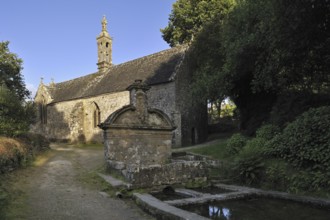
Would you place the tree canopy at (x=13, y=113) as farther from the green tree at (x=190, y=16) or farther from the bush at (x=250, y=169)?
the green tree at (x=190, y=16)

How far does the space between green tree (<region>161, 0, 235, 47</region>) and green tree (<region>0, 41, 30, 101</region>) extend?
15827 mm

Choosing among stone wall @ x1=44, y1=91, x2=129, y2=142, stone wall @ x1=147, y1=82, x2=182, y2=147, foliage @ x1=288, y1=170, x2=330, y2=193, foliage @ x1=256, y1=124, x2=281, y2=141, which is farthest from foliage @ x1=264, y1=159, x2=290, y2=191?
stone wall @ x1=44, y1=91, x2=129, y2=142

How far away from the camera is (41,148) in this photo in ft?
67.1

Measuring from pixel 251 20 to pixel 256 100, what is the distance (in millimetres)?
5168

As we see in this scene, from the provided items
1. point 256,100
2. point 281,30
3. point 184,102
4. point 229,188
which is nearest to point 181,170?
point 229,188

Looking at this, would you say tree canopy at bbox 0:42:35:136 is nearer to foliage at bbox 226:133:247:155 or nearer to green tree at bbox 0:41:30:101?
foliage at bbox 226:133:247:155

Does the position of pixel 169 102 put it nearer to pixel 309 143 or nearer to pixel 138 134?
pixel 138 134

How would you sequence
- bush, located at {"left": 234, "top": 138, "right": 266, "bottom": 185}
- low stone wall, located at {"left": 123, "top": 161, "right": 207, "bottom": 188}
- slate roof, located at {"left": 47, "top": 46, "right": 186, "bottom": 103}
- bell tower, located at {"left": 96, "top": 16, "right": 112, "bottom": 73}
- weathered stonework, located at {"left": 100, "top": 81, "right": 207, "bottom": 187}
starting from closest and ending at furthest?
low stone wall, located at {"left": 123, "top": 161, "right": 207, "bottom": 188} < bush, located at {"left": 234, "top": 138, "right": 266, "bottom": 185} < weathered stonework, located at {"left": 100, "top": 81, "right": 207, "bottom": 187} < slate roof, located at {"left": 47, "top": 46, "right": 186, "bottom": 103} < bell tower, located at {"left": 96, "top": 16, "right": 112, "bottom": 73}

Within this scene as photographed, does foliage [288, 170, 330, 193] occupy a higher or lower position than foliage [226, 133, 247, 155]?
lower

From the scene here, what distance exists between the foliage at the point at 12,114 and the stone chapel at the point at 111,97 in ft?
25.6

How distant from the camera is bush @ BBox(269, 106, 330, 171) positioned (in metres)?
9.30

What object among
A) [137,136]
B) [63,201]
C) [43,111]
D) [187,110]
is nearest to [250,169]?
[137,136]

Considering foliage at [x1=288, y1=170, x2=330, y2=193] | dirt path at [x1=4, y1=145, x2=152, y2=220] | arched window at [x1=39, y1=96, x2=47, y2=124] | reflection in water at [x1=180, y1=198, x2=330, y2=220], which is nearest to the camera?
reflection in water at [x1=180, y1=198, x2=330, y2=220]

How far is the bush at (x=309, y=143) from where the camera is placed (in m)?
9.30
